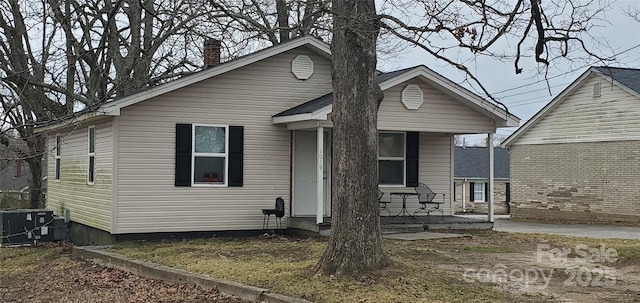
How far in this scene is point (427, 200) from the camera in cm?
1644

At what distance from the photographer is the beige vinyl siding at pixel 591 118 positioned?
2372cm

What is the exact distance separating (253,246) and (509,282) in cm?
589

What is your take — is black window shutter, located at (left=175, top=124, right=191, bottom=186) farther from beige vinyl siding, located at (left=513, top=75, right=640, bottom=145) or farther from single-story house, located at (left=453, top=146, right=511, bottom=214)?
single-story house, located at (left=453, top=146, right=511, bottom=214)

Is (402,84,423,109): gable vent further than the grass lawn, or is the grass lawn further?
(402,84,423,109): gable vent

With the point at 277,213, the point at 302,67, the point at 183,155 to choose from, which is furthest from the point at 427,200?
the point at 183,155

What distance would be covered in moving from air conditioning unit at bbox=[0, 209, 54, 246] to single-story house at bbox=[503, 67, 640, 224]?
57.1ft

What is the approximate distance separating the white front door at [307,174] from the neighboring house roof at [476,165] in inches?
1002

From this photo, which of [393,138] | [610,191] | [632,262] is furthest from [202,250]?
[610,191]

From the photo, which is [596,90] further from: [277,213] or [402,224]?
[277,213]

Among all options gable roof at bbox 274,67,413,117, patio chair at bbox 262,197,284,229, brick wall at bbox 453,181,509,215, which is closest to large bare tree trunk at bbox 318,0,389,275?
gable roof at bbox 274,67,413,117

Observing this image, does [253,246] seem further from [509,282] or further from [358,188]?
[509,282]

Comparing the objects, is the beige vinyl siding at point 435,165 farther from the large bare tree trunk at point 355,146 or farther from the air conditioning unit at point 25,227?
the air conditioning unit at point 25,227

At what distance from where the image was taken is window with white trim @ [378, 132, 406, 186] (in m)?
16.5

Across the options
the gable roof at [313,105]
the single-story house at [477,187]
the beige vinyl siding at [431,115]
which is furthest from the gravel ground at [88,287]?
the single-story house at [477,187]
